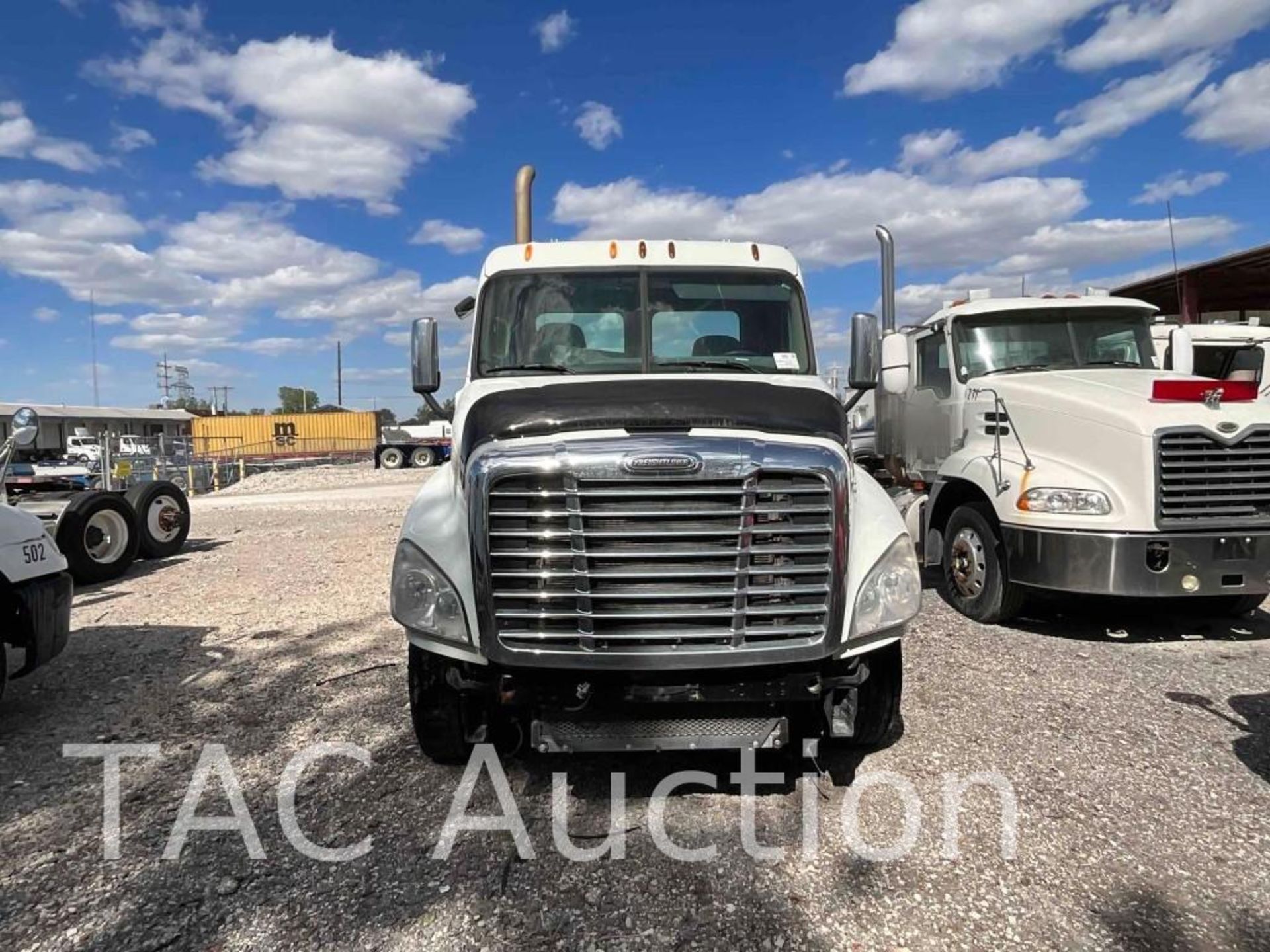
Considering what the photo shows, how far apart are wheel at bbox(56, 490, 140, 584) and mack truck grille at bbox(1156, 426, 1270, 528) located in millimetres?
9685

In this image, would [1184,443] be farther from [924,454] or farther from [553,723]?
[553,723]

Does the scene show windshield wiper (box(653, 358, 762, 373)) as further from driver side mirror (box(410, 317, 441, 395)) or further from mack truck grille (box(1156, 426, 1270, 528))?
mack truck grille (box(1156, 426, 1270, 528))

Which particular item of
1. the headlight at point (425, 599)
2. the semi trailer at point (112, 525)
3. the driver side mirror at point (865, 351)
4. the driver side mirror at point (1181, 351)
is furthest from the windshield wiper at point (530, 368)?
the driver side mirror at point (1181, 351)

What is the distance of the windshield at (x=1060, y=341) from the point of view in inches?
258

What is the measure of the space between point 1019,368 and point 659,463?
4.89 m

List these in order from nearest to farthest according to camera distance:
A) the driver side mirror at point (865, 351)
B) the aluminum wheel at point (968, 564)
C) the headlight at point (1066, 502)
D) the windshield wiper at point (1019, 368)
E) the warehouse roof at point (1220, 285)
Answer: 1. the driver side mirror at point (865, 351)
2. the headlight at point (1066, 502)
3. the aluminum wheel at point (968, 564)
4. the windshield wiper at point (1019, 368)
5. the warehouse roof at point (1220, 285)

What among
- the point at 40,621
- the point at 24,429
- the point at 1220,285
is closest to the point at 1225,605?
the point at 40,621

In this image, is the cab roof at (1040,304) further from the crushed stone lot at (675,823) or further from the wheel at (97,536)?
the wheel at (97,536)

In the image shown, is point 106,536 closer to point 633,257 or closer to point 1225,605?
point 633,257

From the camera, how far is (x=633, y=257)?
447 cm

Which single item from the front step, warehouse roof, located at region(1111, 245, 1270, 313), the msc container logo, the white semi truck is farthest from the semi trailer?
warehouse roof, located at region(1111, 245, 1270, 313)

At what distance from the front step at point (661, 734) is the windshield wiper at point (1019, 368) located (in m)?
4.61

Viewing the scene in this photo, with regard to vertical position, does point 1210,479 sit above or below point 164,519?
above

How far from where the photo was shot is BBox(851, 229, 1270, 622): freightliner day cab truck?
5051 mm
